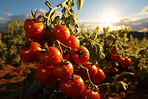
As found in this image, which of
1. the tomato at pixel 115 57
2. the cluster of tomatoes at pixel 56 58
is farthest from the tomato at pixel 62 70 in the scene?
the tomato at pixel 115 57

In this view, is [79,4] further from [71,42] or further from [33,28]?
[33,28]

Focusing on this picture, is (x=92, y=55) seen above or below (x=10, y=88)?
above

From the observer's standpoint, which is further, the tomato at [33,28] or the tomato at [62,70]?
the tomato at [33,28]

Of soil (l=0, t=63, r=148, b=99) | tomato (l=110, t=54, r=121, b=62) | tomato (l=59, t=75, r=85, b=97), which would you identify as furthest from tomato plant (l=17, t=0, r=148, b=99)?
soil (l=0, t=63, r=148, b=99)

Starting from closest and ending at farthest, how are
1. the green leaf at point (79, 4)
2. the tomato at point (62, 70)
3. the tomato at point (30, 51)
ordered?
the tomato at point (62, 70), the tomato at point (30, 51), the green leaf at point (79, 4)

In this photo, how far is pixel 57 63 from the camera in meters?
0.89

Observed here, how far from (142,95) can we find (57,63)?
7.06ft

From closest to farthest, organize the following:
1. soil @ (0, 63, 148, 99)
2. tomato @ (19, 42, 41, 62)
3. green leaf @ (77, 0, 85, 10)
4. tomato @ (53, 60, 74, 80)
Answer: tomato @ (53, 60, 74, 80), tomato @ (19, 42, 41, 62), green leaf @ (77, 0, 85, 10), soil @ (0, 63, 148, 99)

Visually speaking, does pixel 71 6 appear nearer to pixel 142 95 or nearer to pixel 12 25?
pixel 142 95

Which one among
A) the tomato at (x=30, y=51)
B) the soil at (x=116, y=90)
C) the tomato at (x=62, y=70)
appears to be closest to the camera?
the tomato at (x=62, y=70)

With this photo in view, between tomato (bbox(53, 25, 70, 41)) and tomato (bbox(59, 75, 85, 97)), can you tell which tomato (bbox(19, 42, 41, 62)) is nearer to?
tomato (bbox(53, 25, 70, 41))

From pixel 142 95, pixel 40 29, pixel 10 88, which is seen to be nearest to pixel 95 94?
pixel 40 29

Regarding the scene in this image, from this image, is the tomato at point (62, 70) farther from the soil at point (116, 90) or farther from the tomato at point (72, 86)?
the soil at point (116, 90)

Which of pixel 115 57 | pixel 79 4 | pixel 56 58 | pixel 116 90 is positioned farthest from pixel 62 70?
pixel 116 90
